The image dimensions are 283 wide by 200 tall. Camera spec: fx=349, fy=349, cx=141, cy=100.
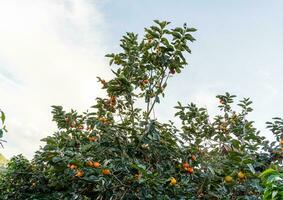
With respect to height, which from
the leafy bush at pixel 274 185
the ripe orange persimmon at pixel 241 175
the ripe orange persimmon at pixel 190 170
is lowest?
the leafy bush at pixel 274 185

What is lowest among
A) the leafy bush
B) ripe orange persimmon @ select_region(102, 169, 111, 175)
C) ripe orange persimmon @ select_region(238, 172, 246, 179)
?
the leafy bush

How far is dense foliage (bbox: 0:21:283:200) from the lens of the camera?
340 cm

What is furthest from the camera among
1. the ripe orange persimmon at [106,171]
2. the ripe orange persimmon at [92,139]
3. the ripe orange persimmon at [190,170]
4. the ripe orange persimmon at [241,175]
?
the ripe orange persimmon at [92,139]

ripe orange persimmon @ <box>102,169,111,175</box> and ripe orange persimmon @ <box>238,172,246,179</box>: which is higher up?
ripe orange persimmon @ <box>238,172,246,179</box>

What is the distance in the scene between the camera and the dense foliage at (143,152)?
3.40 metres

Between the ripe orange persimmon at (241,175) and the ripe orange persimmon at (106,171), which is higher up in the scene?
the ripe orange persimmon at (241,175)

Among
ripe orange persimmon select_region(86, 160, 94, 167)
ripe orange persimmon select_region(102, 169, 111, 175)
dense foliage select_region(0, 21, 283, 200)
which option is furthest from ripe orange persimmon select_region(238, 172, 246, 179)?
ripe orange persimmon select_region(86, 160, 94, 167)

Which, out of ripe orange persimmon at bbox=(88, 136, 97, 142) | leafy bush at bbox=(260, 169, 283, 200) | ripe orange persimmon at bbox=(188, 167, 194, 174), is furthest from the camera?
ripe orange persimmon at bbox=(88, 136, 97, 142)

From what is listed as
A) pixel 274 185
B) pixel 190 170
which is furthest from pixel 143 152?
pixel 274 185

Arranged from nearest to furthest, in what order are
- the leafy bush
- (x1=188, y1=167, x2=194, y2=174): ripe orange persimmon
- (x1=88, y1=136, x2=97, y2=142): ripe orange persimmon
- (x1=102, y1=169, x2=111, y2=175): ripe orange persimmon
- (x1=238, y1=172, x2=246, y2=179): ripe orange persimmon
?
the leafy bush, (x1=238, y1=172, x2=246, y2=179): ripe orange persimmon, (x1=102, y1=169, x2=111, y2=175): ripe orange persimmon, (x1=188, y1=167, x2=194, y2=174): ripe orange persimmon, (x1=88, y1=136, x2=97, y2=142): ripe orange persimmon

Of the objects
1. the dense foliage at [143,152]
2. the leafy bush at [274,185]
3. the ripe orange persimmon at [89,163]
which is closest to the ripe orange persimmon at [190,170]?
the dense foliage at [143,152]

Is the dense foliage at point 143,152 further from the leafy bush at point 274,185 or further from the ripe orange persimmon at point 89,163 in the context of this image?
the leafy bush at point 274,185

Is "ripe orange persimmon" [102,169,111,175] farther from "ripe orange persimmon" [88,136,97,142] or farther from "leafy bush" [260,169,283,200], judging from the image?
"leafy bush" [260,169,283,200]

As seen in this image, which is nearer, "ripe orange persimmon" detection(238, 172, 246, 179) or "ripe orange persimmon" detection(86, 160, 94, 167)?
"ripe orange persimmon" detection(238, 172, 246, 179)
